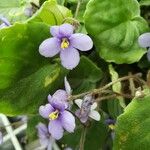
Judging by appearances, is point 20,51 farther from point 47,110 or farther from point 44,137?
point 44,137

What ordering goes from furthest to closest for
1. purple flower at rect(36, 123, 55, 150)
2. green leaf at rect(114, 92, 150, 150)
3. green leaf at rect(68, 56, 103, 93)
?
purple flower at rect(36, 123, 55, 150), green leaf at rect(68, 56, 103, 93), green leaf at rect(114, 92, 150, 150)

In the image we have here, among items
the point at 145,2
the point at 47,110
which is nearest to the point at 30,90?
the point at 47,110

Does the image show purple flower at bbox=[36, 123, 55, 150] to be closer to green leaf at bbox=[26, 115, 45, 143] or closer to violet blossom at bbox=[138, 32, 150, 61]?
green leaf at bbox=[26, 115, 45, 143]

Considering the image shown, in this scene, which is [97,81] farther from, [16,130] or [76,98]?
[16,130]

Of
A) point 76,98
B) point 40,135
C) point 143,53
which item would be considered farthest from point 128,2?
point 40,135

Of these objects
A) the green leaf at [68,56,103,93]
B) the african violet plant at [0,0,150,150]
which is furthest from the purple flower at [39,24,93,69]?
the green leaf at [68,56,103,93]

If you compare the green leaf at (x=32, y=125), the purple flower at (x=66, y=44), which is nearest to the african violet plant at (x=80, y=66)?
the purple flower at (x=66, y=44)

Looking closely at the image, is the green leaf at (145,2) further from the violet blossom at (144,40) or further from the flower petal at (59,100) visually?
the flower petal at (59,100)
